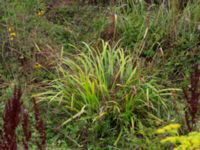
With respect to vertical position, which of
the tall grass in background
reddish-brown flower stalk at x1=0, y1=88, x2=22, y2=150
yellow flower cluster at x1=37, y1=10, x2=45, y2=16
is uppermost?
reddish-brown flower stalk at x1=0, y1=88, x2=22, y2=150

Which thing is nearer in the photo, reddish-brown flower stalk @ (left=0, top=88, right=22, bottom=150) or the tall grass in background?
reddish-brown flower stalk @ (left=0, top=88, right=22, bottom=150)

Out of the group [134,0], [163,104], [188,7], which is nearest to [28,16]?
[134,0]

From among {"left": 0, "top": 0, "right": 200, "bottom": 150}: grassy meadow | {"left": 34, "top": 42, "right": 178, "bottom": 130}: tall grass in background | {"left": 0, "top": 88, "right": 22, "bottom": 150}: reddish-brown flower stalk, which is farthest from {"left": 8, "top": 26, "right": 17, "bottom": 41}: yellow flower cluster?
{"left": 0, "top": 88, "right": 22, "bottom": 150}: reddish-brown flower stalk

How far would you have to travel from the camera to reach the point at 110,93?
197 inches

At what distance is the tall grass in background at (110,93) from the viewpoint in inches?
191

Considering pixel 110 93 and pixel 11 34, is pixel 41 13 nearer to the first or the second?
pixel 11 34

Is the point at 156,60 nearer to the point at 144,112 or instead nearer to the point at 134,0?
the point at 144,112

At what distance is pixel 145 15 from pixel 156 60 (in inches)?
37.9

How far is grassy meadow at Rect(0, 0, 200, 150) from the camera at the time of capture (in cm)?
472

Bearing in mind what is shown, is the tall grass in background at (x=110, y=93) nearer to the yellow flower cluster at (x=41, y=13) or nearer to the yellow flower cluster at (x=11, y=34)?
the yellow flower cluster at (x=11, y=34)

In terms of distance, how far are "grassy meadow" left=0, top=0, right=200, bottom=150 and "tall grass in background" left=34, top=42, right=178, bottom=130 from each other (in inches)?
0.4

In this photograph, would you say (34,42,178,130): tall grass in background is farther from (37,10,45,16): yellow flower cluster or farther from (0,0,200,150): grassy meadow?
(37,10,45,16): yellow flower cluster

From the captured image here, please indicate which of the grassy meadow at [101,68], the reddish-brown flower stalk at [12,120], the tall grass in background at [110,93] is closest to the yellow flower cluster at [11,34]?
the grassy meadow at [101,68]

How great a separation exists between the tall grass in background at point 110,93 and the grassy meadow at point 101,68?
0.03ft
